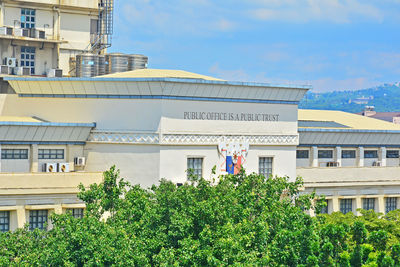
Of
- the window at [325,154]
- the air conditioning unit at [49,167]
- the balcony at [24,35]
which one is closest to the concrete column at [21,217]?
the air conditioning unit at [49,167]

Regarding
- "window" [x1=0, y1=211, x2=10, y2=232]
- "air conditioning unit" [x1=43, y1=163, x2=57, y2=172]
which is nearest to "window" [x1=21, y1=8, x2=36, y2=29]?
"air conditioning unit" [x1=43, y1=163, x2=57, y2=172]

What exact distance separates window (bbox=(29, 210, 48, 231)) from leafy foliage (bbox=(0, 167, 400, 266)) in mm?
6384

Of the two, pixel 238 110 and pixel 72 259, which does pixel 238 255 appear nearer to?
pixel 72 259

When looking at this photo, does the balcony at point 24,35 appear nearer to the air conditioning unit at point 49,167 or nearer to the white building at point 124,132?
the white building at point 124,132

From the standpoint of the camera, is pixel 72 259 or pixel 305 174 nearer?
pixel 72 259

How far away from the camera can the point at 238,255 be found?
35906 millimetres

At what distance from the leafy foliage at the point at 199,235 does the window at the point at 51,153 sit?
8.19 meters

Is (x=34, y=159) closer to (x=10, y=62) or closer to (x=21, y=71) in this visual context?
(x=21, y=71)

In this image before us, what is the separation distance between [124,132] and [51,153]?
174 inches

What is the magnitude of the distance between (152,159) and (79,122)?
17.6 ft

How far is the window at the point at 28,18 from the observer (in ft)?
221

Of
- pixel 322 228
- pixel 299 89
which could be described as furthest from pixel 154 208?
pixel 299 89

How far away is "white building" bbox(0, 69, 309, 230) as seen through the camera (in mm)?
48719

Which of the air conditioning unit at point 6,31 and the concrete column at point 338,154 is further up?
the air conditioning unit at point 6,31
